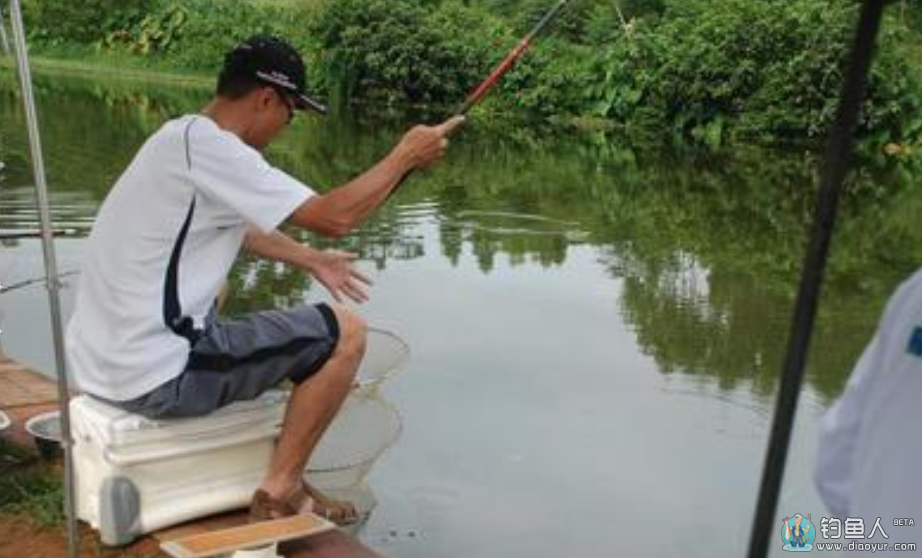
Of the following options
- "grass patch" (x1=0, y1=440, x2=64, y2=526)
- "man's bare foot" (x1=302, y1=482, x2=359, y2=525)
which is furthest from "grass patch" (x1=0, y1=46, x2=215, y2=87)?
"man's bare foot" (x1=302, y1=482, x2=359, y2=525)

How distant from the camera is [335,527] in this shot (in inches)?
137

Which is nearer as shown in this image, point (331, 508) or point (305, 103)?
point (305, 103)

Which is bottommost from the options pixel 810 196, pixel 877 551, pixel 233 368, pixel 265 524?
pixel 810 196

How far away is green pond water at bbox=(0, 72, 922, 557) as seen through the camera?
464 centimetres

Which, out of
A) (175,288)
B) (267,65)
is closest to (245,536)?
(175,288)

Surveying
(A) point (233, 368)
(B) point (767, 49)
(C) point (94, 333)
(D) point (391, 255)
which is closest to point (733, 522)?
(A) point (233, 368)

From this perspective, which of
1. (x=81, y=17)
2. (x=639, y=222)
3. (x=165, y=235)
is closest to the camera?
(x=165, y=235)

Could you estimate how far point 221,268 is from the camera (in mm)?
3318

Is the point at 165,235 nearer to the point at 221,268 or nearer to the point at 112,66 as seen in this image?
the point at 221,268

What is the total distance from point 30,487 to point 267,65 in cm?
155

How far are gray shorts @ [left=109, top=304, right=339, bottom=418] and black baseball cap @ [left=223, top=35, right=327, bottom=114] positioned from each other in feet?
2.07

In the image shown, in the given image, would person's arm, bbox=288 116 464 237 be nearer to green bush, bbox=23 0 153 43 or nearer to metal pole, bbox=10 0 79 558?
metal pole, bbox=10 0 79 558

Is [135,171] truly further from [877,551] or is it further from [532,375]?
[532,375]

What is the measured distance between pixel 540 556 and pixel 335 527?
1.01 m
